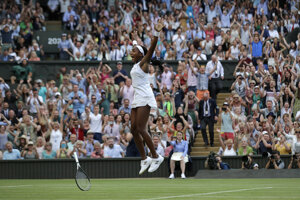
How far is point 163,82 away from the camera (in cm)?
2508

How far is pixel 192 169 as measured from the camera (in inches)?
827

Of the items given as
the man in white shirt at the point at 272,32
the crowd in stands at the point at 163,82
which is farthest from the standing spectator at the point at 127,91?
the man in white shirt at the point at 272,32

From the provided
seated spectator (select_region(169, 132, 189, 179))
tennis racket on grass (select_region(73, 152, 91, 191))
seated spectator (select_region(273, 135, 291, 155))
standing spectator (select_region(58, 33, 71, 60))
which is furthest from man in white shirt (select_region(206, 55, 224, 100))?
tennis racket on grass (select_region(73, 152, 91, 191))

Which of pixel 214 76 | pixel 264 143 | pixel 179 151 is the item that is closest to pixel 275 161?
pixel 264 143

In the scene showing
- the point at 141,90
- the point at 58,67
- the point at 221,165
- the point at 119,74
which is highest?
the point at 58,67

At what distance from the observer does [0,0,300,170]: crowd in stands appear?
72.1ft

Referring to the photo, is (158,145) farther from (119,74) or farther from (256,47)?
(256,47)

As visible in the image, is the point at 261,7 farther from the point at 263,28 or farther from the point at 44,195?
the point at 44,195

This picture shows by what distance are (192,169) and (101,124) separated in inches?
147

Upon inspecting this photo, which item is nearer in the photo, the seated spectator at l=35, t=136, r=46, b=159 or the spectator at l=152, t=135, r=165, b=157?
the spectator at l=152, t=135, r=165, b=157

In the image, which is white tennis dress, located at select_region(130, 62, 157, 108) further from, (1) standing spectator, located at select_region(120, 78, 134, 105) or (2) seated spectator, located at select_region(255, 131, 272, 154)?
(1) standing spectator, located at select_region(120, 78, 134, 105)

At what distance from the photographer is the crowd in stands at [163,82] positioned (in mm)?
21984

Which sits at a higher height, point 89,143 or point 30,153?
point 89,143

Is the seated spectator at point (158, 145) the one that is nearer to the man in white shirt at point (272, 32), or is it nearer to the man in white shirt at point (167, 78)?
the man in white shirt at point (167, 78)
